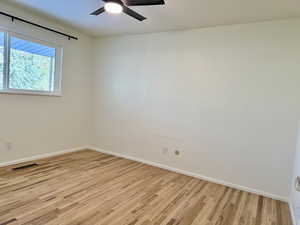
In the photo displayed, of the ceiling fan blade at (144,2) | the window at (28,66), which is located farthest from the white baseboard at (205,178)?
the ceiling fan blade at (144,2)

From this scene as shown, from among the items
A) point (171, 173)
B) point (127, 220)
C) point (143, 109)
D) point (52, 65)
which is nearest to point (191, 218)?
point (127, 220)

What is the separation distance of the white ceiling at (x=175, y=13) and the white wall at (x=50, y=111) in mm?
407

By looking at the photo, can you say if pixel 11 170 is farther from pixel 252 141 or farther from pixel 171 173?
pixel 252 141

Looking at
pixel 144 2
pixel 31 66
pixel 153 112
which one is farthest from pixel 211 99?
pixel 31 66

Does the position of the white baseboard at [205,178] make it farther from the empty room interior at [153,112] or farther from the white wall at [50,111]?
the white wall at [50,111]

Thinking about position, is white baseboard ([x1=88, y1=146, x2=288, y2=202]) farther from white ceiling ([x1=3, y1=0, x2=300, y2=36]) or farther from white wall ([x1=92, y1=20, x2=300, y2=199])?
white ceiling ([x1=3, y1=0, x2=300, y2=36])

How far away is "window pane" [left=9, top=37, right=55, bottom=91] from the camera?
3082 millimetres

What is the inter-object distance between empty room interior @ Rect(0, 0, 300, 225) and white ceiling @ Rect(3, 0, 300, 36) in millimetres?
25

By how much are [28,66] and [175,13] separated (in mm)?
2554

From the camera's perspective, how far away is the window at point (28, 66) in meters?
2.97

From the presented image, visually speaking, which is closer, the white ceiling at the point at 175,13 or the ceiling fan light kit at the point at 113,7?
the ceiling fan light kit at the point at 113,7

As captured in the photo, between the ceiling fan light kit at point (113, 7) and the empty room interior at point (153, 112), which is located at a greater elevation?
the ceiling fan light kit at point (113, 7)

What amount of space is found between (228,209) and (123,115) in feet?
8.27

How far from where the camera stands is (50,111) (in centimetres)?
362
